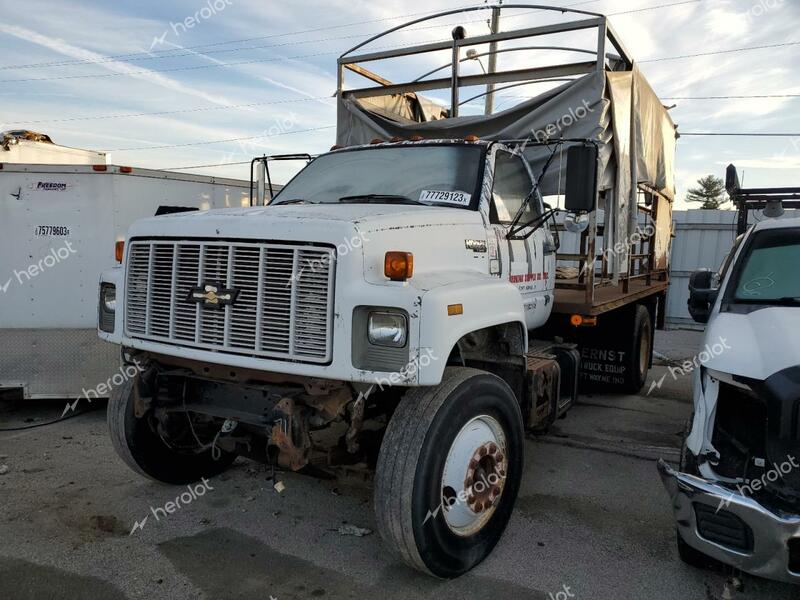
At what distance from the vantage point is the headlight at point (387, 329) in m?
2.94

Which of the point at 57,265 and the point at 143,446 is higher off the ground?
the point at 57,265

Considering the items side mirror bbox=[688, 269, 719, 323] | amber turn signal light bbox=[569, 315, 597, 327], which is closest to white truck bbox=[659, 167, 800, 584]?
side mirror bbox=[688, 269, 719, 323]

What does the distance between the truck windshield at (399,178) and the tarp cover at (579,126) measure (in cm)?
91

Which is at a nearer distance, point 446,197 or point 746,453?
point 746,453

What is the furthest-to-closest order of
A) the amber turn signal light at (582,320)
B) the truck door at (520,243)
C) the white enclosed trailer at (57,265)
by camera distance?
the white enclosed trailer at (57,265) → the amber turn signal light at (582,320) → the truck door at (520,243)

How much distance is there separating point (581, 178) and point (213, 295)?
7.83 feet

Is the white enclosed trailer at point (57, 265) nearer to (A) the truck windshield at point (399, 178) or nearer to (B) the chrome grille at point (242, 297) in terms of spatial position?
(A) the truck windshield at point (399, 178)

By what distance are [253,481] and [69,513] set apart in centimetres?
122

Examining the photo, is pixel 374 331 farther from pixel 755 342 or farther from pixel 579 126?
pixel 579 126

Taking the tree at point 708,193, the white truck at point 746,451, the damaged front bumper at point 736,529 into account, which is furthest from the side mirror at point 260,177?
the tree at point 708,193

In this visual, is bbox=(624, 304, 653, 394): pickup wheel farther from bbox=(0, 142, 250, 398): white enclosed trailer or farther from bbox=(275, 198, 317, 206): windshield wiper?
bbox=(0, 142, 250, 398): white enclosed trailer

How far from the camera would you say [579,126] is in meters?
5.51

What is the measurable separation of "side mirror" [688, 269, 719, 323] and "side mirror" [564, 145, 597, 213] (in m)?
1.08

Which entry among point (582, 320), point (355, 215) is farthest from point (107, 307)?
point (582, 320)
